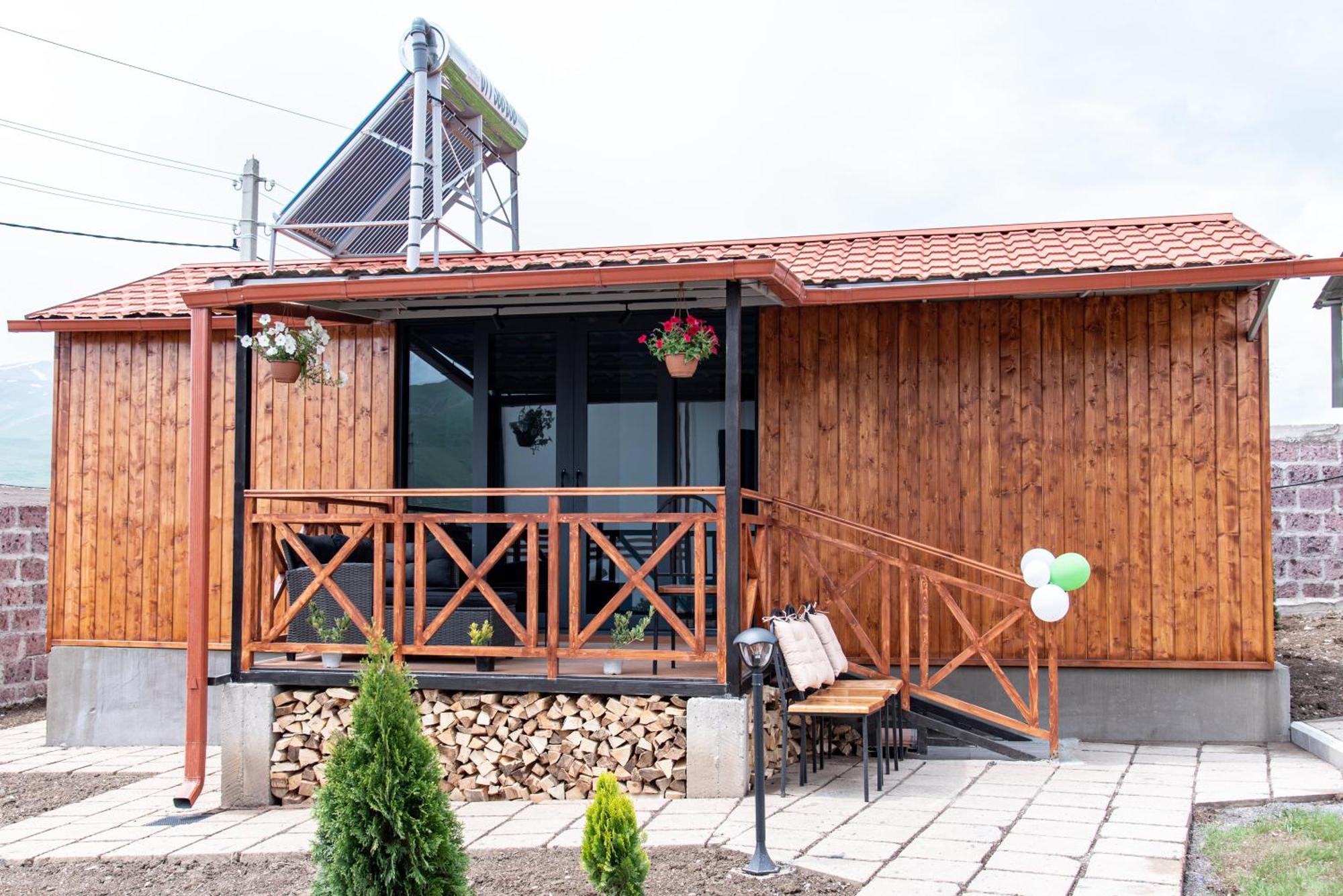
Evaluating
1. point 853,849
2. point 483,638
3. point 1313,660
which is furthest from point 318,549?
point 1313,660

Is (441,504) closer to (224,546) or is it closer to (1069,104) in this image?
(224,546)

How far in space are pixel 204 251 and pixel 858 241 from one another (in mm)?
12336

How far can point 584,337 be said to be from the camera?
26.4ft

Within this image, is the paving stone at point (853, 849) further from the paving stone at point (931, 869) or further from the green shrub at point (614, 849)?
the green shrub at point (614, 849)

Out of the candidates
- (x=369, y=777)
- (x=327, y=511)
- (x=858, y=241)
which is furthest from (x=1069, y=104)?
(x=369, y=777)

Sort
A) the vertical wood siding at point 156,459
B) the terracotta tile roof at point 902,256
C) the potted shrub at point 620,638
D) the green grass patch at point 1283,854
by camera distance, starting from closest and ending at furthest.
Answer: the green grass patch at point 1283,854
the potted shrub at point 620,638
the terracotta tile roof at point 902,256
the vertical wood siding at point 156,459

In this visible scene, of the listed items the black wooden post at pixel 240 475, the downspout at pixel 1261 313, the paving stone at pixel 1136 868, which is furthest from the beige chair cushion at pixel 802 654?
the downspout at pixel 1261 313

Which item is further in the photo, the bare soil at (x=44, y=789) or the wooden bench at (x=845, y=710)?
the bare soil at (x=44, y=789)

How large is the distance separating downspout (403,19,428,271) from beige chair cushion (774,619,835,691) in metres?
3.01

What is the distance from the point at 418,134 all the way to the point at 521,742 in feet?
12.7

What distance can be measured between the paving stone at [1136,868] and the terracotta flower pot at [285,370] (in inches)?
189

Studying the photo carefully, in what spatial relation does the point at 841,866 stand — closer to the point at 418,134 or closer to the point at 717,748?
the point at 717,748

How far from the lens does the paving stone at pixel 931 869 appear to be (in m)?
4.36

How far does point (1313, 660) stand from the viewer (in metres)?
8.73
